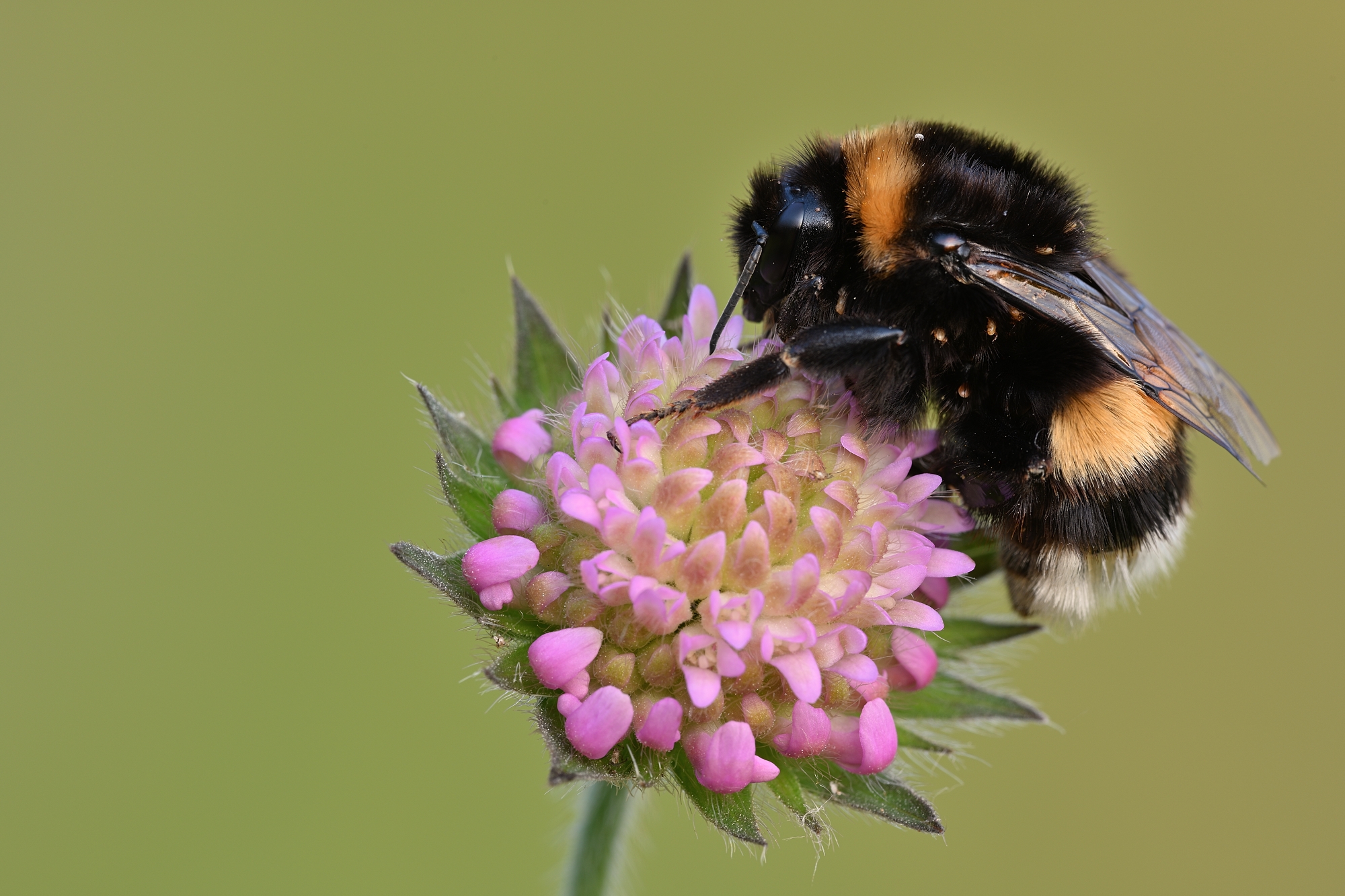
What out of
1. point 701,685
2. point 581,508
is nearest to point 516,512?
point 581,508

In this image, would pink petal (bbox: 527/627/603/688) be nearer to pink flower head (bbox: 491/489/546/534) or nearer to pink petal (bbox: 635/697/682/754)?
pink petal (bbox: 635/697/682/754)

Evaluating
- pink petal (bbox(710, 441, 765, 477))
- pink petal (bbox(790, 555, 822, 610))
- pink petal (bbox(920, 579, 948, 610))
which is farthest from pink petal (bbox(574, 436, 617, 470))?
pink petal (bbox(920, 579, 948, 610))

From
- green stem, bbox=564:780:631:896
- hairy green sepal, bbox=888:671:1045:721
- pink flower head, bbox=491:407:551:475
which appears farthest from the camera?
green stem, bbox=564:780:631:896

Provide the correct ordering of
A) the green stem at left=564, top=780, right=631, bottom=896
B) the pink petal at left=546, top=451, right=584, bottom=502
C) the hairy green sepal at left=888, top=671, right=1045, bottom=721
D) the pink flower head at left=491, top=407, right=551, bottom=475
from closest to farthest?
1. the pink petal at left=546, top=451, right=584, bottom=502
2. the pink flower head at left=491, top=407, right=551, bottom=475
3. the hairy green sepal at left=888, top=671, right=1045, bottom=721
4. the green stem at left=564, top=780, right=631, bottom=896

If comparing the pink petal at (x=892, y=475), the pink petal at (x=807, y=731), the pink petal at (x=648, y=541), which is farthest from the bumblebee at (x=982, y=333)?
the pink petal at (x=807, y=731)

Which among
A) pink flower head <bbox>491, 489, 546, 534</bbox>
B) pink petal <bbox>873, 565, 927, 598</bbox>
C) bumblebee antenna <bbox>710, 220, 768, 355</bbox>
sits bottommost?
pink petal <bbox>873, 565, 927, 598</bbox>

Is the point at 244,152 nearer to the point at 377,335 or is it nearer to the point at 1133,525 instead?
the point at 377,335

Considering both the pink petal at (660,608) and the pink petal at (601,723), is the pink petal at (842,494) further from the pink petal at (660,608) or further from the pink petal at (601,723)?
the pink petal at (601,723)
